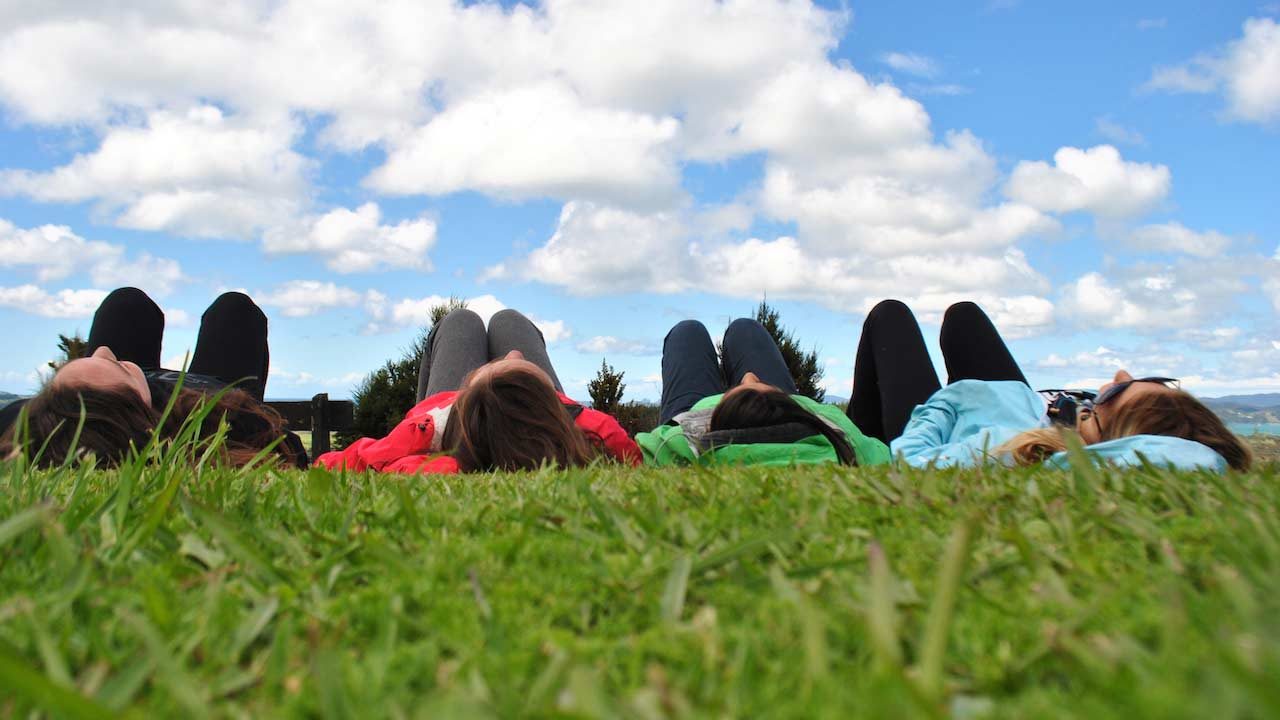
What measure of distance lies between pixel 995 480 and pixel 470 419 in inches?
126

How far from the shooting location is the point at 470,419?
4.61 metres

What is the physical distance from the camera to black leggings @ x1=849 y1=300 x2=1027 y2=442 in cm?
700

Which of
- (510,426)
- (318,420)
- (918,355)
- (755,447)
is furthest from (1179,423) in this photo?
(318,420)

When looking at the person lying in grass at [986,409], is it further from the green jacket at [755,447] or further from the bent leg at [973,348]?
the green jacket at [755,447]

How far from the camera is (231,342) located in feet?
24.7

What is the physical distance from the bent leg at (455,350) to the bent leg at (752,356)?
278 centimetres

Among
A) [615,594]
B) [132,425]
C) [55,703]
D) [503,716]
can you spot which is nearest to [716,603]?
[615,594]

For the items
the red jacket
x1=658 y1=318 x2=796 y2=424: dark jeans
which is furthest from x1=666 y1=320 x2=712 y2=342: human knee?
the red jacket

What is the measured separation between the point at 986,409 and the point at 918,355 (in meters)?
0.93

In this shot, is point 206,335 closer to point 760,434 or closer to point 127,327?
point 127,327

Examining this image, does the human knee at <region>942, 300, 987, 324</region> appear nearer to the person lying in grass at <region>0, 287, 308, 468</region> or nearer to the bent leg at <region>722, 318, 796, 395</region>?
the bent leg at <region>722, 318, 796, 395</region>

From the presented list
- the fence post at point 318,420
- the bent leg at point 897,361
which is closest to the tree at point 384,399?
the fence post at point 318,420

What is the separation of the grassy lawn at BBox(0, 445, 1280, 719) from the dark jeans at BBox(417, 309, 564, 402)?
21.8ft

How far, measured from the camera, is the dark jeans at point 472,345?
833 cm
